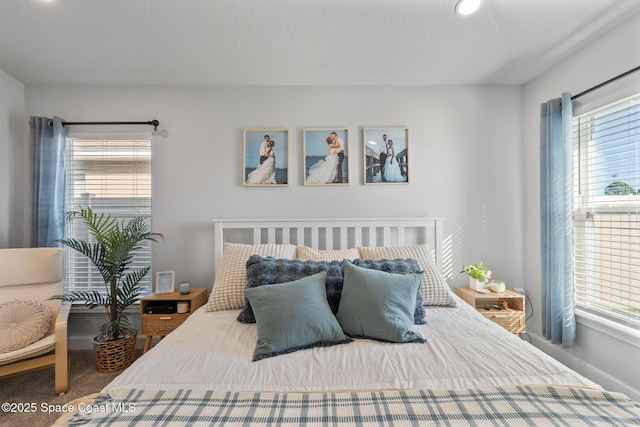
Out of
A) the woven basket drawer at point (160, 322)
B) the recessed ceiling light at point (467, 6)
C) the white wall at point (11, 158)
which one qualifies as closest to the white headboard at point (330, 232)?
the woven basket drawer at point (160, 322)

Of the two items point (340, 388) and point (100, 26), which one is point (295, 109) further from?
point (340, 388)

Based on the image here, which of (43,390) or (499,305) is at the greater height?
(499,305)

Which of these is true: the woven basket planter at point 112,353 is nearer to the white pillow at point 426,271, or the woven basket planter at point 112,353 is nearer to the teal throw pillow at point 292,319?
the teal throw pillow at point 292,319

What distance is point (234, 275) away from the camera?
2.06m

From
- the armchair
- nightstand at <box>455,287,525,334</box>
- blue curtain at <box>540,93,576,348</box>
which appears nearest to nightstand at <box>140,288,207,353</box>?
the armchair

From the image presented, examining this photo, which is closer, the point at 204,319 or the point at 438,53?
the point at 204,319

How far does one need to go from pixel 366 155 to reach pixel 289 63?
101 cm

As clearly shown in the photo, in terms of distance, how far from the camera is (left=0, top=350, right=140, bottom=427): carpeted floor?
71.4 inches

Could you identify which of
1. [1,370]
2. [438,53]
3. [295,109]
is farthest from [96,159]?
[438,53]

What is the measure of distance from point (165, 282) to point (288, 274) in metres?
1.34

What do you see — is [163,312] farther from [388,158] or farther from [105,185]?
[388,158]

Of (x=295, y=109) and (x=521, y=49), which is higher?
(x=521, y=49)

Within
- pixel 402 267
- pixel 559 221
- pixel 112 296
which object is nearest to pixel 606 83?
pixel 559 221

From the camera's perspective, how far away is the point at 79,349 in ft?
8.93
